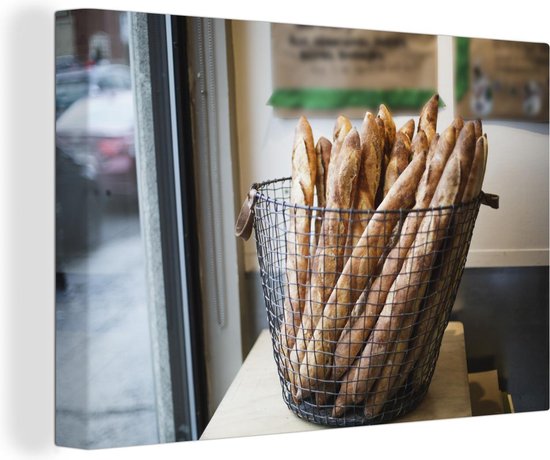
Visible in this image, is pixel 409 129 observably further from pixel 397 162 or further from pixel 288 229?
pixel 288 229

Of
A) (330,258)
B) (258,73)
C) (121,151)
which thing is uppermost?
(258,73)

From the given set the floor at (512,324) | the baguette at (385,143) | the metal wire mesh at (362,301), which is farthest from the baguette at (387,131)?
the floor at (512,324)

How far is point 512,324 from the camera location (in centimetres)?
100

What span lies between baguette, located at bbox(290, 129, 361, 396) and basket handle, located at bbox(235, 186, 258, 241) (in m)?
0.09

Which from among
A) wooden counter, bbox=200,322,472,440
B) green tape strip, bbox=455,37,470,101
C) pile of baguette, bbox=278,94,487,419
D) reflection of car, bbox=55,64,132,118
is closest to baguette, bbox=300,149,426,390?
pile of baguette, bbox=278,94,487,419

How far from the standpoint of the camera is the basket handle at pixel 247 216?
2.53 ft

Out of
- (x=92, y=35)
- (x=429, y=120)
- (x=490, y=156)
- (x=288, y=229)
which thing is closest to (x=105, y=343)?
(x=288, y=229)

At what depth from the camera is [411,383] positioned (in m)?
0.79

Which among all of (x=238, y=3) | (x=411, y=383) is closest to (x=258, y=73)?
(x=238, y=3)

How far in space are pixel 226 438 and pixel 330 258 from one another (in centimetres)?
27

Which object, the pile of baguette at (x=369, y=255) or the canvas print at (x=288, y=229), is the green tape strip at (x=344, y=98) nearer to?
the canvas print at (x=288, y=229)

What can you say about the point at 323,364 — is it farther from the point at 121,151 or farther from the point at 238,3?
the point at 238,3

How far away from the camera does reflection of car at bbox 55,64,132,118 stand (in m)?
0.75

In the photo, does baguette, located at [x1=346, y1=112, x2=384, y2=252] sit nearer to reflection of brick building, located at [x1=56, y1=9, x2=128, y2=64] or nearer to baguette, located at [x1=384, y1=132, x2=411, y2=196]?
baguette, located at [x1=384, y1=132, x2=411, y2=196]
